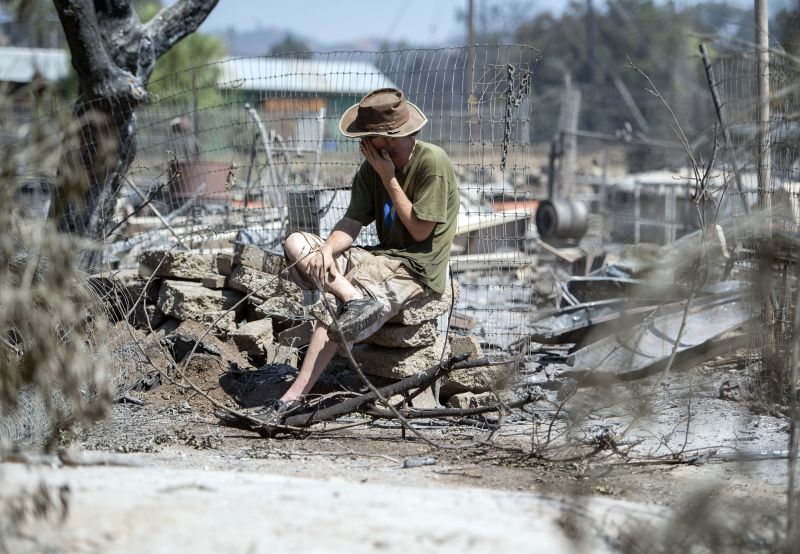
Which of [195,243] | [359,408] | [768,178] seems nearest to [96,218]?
[195,243]

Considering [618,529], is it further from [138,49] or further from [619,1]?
[619,1]

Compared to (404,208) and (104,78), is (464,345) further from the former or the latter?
(104,78)

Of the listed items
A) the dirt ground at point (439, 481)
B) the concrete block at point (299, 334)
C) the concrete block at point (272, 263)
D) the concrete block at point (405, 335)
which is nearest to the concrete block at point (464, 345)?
the concrete block at point (405, 335)

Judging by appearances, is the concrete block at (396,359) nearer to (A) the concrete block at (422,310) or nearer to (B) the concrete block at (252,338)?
(A) the concrete block at (422,310)

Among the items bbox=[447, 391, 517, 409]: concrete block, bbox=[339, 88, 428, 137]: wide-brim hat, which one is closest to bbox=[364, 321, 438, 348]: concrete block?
bbox=[447, 391, 517, 409]: concrete block

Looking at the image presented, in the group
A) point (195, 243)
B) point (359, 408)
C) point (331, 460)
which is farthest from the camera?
point (195, 243)

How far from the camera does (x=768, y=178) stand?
5879 millimetres

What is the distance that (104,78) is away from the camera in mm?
7914

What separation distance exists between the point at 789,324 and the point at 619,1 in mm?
52253

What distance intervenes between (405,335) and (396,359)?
0.18 metres

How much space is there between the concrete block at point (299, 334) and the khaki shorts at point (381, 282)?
0.89m

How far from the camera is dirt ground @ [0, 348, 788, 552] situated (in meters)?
2.81

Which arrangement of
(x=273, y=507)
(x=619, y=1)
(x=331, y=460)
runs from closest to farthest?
1. (x=273, y=507)
2. (x=331, y=460)
3. (x=619, y=1)

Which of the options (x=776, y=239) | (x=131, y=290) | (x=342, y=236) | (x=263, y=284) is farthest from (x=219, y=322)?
(x=776, y=239)
